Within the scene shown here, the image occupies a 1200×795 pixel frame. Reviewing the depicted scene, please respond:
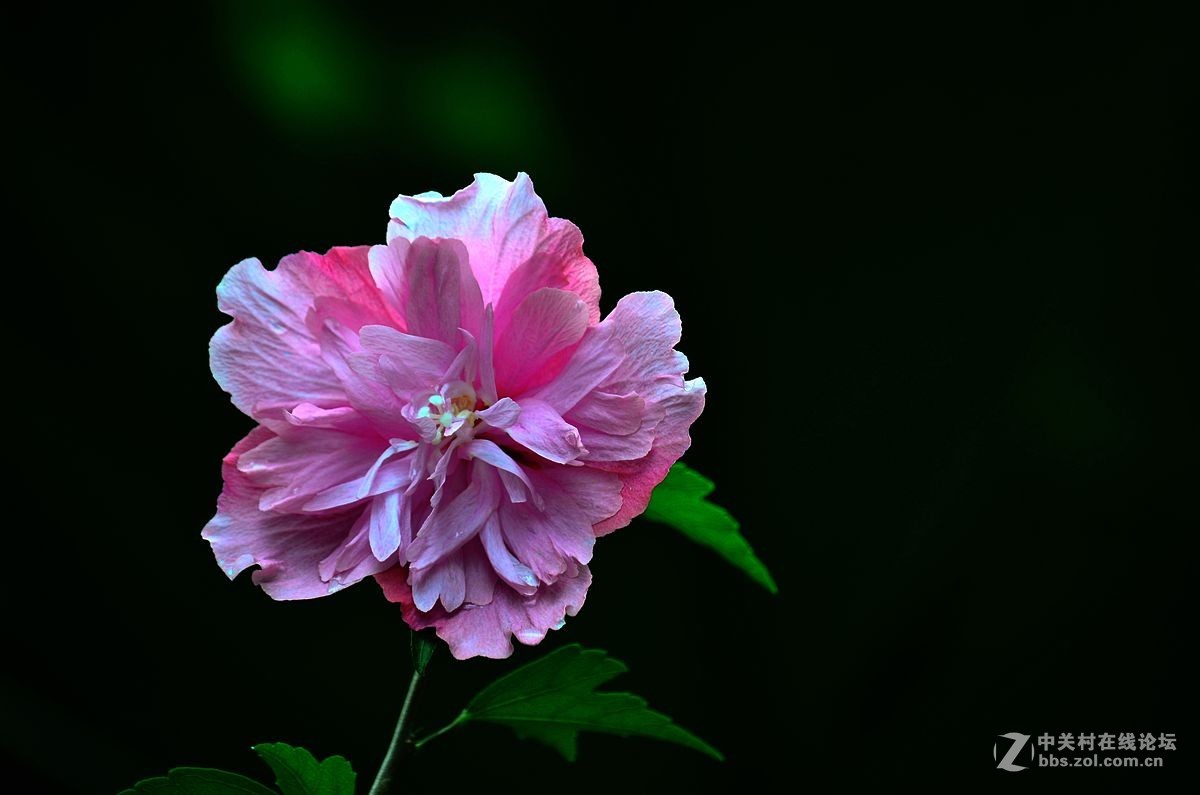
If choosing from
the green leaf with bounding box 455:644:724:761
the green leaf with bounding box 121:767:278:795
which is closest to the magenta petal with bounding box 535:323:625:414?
the green leaf with bounding box 455:644:724:761

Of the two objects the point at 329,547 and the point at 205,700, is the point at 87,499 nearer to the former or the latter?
the point at 205,700

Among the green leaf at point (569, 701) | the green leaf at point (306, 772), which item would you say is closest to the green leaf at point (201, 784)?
the green leaf at point (306, 772)

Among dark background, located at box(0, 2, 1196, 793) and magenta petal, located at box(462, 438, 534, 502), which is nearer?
magenta petal, located at box(462, 438, 534, 502)

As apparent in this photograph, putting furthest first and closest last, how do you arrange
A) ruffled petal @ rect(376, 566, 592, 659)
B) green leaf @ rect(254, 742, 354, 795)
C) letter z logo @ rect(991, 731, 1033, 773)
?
1. letter z logo @ rect(991, 731, 1033, 773)
2. green leaf @ rect(254, 742, 354, 795)
3. ruffled petal @ rect(376, 566, 592, 659)

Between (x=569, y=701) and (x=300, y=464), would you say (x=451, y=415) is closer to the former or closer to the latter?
(x=300, y=464)

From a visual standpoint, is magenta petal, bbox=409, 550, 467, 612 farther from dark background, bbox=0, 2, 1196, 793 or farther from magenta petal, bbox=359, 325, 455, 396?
dark background, bbox=0, 2, 1196, 793

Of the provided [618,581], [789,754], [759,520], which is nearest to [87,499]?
[618,581]
